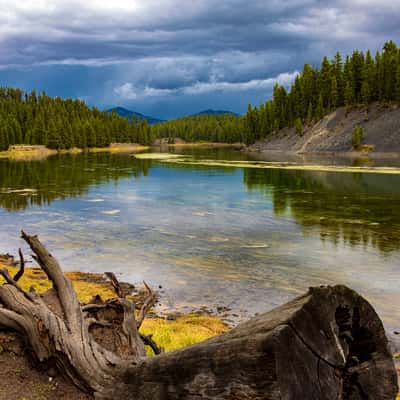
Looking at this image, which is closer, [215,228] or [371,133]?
[215,228]

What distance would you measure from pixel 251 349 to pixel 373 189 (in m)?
47.8

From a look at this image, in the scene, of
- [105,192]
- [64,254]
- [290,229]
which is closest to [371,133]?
[105,192]

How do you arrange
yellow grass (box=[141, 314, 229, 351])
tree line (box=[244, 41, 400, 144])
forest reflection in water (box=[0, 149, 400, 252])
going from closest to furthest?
yellow grass (box=[141, 314, 229, 351]) → forest reflection in water (box=[0, 149, 400, 252]) → tree line (box=[244, 41, 400, 144])

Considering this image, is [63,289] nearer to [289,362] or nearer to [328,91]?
[289,362]

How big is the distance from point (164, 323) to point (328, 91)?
16384 cm

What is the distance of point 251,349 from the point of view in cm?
435

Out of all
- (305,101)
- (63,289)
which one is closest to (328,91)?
(305,101)

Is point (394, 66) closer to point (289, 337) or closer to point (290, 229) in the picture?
point (290, 229)

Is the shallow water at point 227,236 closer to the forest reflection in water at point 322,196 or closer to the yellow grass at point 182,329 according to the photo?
the forest reflection in water at point 322,196

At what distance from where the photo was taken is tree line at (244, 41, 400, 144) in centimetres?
14275

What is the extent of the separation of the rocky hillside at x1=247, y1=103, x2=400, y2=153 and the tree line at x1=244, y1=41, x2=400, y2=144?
14.2 feet

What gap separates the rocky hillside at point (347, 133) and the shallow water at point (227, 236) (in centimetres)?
7273

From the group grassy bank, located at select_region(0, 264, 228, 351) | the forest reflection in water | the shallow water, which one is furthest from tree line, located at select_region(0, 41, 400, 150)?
grassy bank, located at select_region(0, 264, 228, 351)

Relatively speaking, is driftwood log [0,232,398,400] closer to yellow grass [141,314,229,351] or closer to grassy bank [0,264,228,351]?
grassy bank [0,264,228,351]
